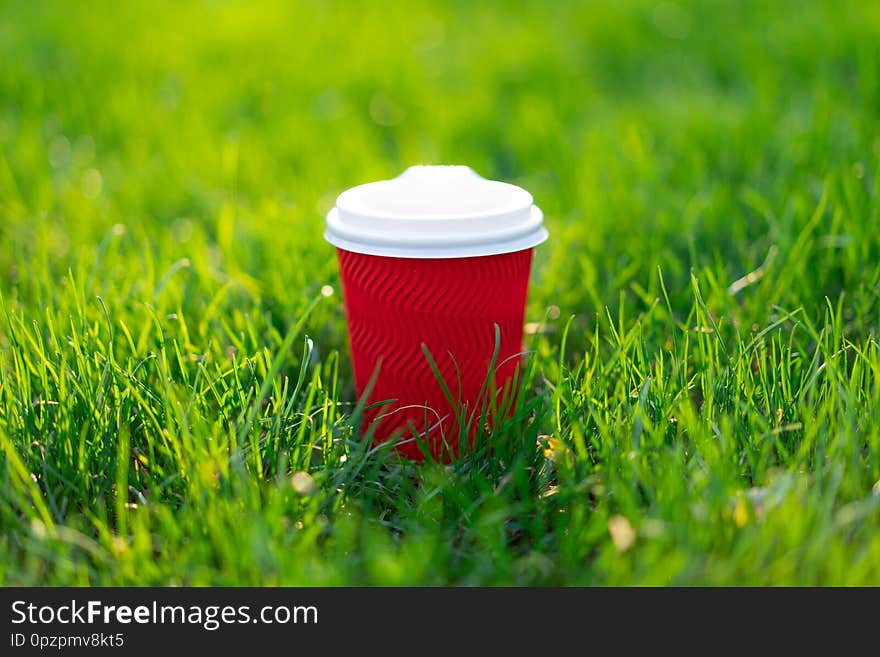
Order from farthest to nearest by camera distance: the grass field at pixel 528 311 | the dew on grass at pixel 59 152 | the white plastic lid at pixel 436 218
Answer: the dew on grass at pixel 59 152 < the white plastic lid at pixel 436 218 < the grass field at pixel 528 311

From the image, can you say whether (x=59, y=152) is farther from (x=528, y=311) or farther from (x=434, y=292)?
(x=434, y=292)

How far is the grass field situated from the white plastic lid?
19cm

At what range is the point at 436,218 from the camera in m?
1.62

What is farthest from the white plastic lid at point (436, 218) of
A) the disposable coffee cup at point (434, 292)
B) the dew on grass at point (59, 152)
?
the dew on grass at point (59, 152)

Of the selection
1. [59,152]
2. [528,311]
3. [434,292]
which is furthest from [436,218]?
[59,152]

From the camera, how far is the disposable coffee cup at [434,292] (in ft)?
5.37

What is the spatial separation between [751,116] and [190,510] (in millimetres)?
2637

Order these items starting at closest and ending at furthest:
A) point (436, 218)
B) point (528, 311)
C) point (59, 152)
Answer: point (436, 218) → point (528, 311) → point (59, 152)

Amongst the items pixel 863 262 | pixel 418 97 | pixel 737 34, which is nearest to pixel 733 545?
pixel 863 262

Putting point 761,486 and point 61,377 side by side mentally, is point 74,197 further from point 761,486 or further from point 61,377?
point 761,486

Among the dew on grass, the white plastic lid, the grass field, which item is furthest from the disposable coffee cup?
the dew on grass

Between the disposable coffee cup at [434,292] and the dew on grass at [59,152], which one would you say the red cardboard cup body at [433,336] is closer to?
the disposable coffee cup at [434,292]

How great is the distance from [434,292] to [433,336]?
0.09m

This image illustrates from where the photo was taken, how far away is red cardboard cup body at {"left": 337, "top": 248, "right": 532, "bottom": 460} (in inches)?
65.7
